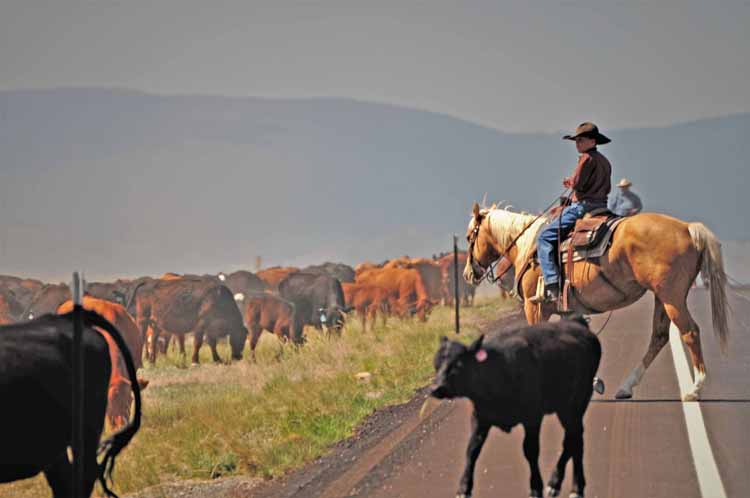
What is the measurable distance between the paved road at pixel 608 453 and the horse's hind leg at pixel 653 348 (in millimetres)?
193

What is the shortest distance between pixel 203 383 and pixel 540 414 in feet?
69.6

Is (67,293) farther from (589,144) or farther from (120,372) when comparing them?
(589,144)

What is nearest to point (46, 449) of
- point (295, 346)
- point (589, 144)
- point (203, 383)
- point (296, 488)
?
point (589, 144)

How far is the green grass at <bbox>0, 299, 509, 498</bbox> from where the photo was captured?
11656 millimetres

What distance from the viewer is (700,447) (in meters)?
10.6

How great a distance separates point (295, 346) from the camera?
2809 cm

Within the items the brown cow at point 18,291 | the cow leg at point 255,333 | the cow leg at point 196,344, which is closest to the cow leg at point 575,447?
the cow leg at point 196,344

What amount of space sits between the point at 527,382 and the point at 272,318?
2868 centimetres

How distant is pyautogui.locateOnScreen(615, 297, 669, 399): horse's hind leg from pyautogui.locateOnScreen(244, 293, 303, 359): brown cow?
1904 centimetres

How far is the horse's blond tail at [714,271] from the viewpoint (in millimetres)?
13328

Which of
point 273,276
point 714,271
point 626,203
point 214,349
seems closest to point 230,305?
point 214,349

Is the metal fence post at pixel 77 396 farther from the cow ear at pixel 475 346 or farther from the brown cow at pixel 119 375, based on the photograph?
the brown cow at pixel 119 375

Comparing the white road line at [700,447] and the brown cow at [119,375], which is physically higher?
the brown cow at [119,375]

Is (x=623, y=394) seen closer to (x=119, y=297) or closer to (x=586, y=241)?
(x=586, y=241)
